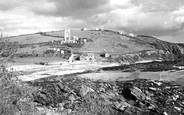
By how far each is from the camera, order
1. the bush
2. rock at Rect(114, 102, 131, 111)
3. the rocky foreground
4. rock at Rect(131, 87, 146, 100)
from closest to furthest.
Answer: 1. the bush
2. the rocky foreground
3. rock at Rect(114, 102, 131, 111)
4. rock at Rect(131, 87, 146, 100)

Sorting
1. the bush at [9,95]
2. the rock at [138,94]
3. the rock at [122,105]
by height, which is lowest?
the rock at [122,105]

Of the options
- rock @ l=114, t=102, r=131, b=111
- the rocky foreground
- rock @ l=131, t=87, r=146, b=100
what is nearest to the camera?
the rocky foreground

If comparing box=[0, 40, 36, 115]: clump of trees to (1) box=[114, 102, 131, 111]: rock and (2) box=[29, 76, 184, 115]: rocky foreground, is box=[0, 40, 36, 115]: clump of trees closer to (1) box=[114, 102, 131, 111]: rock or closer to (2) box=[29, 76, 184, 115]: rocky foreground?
(2) box=[29, 76, 184, 115]: rocky foreground

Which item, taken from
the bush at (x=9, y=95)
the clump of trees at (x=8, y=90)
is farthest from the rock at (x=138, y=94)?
the clump of trees at (x=8, y=90)

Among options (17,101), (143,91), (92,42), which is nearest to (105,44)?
(92,42)

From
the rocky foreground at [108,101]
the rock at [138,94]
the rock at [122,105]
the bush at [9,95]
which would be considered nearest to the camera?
the bush at [9,95]

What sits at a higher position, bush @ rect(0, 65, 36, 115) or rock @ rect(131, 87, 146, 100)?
bush @ rect(0, 65, 36, 115)

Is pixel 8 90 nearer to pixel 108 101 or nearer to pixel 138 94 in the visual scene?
pixel 108 101

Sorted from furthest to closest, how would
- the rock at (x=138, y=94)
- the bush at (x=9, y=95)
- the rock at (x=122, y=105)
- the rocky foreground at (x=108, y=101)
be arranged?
the rock at (x=138, y=94) < the rock at (x=122, y=105) < the rocky foreground at (x=108, y=101) < the bush at (x=9, y=95)

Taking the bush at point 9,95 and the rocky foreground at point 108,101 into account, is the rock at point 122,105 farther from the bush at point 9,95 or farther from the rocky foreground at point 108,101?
the bush at point 9,95

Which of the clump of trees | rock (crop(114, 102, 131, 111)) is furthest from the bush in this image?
rock (crop(114, 102, 131, 111))

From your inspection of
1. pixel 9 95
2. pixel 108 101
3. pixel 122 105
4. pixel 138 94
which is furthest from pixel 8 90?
pixel 138 94

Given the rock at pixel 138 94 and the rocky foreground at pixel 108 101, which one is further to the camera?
the rock at pixel 138 94
